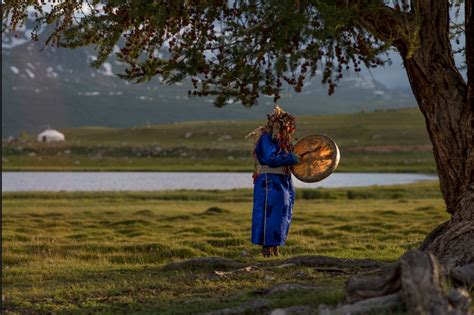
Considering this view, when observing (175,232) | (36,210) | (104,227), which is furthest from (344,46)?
(36,210)

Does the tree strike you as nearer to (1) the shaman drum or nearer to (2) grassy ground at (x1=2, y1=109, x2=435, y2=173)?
(1) the shaman drum

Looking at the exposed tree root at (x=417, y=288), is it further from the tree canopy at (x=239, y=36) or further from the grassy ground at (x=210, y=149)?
the grassy ground at (x=210, y=149)

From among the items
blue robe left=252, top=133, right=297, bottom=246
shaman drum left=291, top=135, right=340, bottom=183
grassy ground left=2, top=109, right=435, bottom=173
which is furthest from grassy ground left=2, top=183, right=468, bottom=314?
grassy ground left=2, top=109, right=435, bottom=173

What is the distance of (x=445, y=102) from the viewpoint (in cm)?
1201

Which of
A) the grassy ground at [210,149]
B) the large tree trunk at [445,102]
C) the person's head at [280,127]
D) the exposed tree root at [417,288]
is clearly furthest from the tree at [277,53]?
the grassy ground at [210,149]

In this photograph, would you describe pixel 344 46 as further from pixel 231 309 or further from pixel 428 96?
pixel 231 309

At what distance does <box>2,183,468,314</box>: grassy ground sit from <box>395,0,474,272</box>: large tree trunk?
2.55 meters

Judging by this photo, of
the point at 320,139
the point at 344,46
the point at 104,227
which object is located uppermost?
the point at 344,46

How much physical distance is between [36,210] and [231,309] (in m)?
25.6

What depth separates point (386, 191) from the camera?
49.4 metres

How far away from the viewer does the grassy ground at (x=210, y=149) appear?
102 metres

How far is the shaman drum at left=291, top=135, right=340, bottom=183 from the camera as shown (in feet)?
46.8

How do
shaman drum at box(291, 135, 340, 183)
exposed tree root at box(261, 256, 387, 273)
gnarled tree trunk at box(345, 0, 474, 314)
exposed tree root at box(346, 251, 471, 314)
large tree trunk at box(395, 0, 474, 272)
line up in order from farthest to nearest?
shaman drum at box(291, 135, 340, 183) < exposed tree root at box(261, 256, 387, 273) < large tree trunk at box(395, 0, 474, 272) < gnarled tree trunk at box(345, 0, 474, 314) < exposed tree root at box(346, 251, 471, 314)

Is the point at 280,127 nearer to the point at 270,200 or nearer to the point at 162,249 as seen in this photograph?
the point at 270,200
